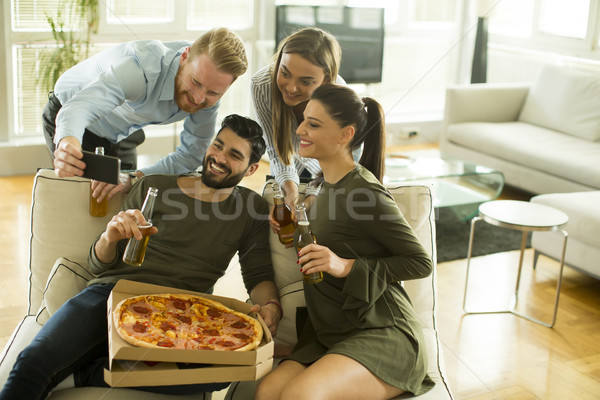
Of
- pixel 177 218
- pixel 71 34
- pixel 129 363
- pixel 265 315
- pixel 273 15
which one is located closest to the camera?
pixel 129 363

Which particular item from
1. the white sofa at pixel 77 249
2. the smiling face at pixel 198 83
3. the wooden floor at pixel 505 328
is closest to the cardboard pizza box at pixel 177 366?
the white sofa at pixel 77 249

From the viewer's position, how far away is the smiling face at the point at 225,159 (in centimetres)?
226

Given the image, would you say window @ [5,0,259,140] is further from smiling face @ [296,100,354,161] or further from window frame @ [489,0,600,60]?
smiling face @ [296,100,354,161]

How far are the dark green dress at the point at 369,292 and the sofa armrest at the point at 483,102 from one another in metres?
3.48

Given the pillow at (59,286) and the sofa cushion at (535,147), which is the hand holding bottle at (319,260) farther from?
the sofa cushion at (535,147)

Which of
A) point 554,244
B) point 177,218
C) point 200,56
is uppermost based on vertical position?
point 200,56

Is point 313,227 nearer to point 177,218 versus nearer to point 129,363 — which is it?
point 177,218

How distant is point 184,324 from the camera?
1.89 metres

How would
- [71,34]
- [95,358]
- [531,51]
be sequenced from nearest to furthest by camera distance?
[95,358]
[71,34]
[531,51]

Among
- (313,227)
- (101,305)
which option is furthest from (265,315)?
(101,305)

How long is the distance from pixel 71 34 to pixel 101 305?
131 inches

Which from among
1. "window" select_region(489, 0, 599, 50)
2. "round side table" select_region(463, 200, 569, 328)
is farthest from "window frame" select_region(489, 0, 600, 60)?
"round side table" select_region(463, 200, 569, 328)

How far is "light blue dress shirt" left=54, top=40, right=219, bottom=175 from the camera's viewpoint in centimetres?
214

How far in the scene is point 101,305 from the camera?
2006 mm
